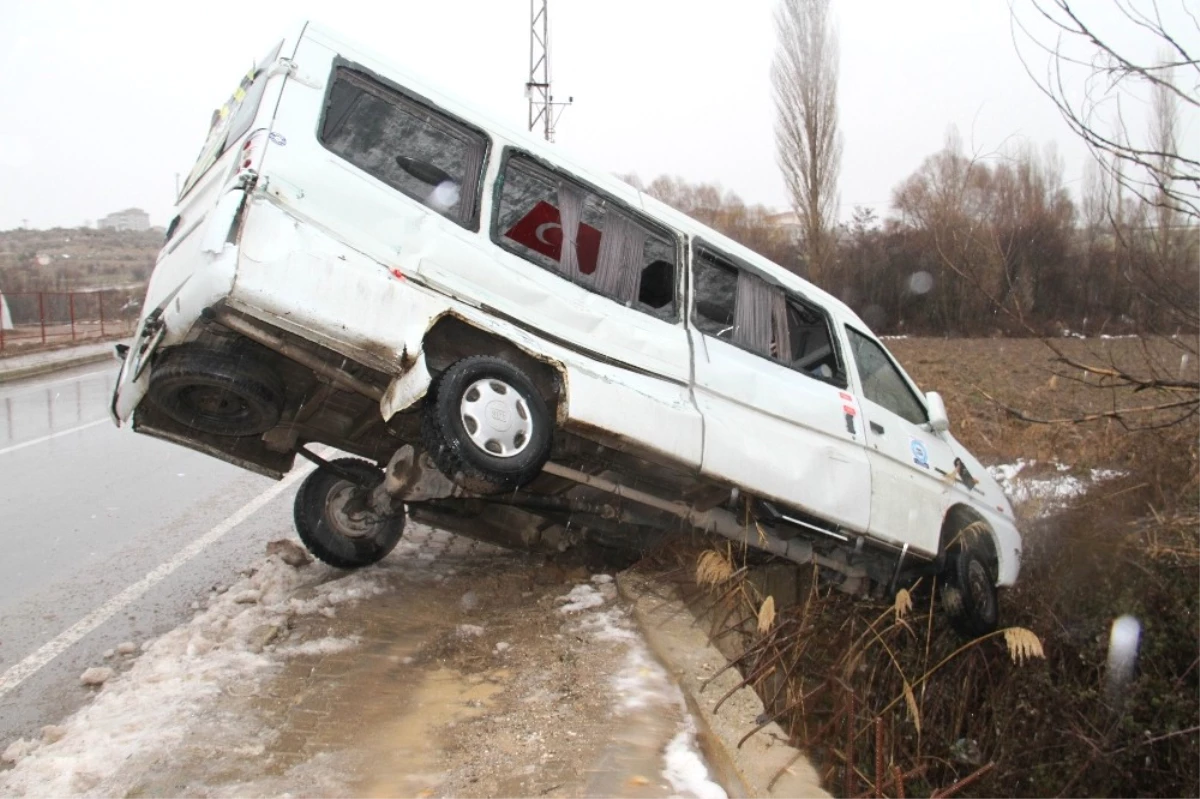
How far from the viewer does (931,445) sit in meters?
6.63

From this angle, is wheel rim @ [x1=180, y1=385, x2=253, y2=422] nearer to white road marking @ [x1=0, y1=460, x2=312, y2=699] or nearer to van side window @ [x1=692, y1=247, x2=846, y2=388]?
white road marking @ [x1=0, y1=460, x2=312, y2=699]

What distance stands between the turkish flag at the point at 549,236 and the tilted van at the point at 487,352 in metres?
0.01

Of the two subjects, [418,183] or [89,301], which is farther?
[89,301]

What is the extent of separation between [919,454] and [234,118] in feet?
15.6

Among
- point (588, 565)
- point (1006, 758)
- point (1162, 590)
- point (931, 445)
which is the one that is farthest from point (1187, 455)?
point (588, 565)

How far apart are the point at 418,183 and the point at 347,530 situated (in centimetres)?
245

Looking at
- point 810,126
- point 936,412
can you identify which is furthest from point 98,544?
point 810,126

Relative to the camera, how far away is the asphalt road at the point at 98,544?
466cm

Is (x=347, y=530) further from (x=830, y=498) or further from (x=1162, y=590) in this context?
(x=1162, y=590)

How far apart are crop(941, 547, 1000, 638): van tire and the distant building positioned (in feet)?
362

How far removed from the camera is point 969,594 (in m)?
6.40

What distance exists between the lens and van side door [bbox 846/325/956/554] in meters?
5.92

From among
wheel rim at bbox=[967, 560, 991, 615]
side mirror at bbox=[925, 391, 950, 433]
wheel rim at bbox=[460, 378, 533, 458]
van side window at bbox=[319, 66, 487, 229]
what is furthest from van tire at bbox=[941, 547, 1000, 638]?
van side window at bbox=[319, 66, 487, 229]

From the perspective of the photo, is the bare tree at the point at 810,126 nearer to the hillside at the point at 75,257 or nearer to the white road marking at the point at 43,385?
the white road marking at the point at 43,385
